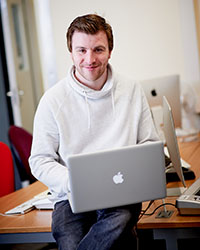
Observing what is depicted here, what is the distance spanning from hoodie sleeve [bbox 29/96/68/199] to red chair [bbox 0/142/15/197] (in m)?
0.71

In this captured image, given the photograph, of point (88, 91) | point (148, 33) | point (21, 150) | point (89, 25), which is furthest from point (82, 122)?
point (148, 33)

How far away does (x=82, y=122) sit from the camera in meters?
2.04

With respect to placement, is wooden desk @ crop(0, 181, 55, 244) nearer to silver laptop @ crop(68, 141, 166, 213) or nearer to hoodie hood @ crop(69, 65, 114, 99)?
silver laptop @ crop(68, 141, 166, 213)

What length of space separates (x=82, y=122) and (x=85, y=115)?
4 centimetres

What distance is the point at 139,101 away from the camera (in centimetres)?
214

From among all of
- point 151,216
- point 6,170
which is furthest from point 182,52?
point 151,216

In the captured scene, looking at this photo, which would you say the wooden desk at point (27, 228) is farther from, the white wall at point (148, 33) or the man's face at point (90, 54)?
the white wall at point (148, 33)

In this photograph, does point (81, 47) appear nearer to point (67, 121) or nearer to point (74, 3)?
point (67, 121)

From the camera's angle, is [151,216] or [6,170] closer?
[151,216]

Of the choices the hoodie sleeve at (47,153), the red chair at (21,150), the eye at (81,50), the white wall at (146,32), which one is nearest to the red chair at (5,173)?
the red chair at (21,150)

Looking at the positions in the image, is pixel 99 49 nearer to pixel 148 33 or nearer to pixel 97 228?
pixel 97 228

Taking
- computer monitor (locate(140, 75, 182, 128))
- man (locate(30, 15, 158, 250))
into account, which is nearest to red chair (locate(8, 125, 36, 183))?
computer monitor (locate(140, 75, 182, 128))

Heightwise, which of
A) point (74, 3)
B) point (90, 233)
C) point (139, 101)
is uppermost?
point (74, 3)

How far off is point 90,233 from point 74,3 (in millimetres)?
3586
